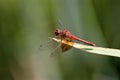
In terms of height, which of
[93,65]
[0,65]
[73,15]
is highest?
[73,15]

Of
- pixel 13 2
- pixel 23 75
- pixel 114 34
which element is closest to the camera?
pixel 13 2

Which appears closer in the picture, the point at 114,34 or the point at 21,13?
the point at 21,13

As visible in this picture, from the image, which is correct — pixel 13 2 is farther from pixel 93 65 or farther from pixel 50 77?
pixel 93 65

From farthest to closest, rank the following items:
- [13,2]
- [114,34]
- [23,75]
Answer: [114,34], [23,75], [13,2]

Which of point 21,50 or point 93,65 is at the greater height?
point 21,50

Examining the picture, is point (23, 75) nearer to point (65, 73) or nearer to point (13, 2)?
point (65, 73)

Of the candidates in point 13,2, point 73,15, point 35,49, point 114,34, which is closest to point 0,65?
point 35,49
